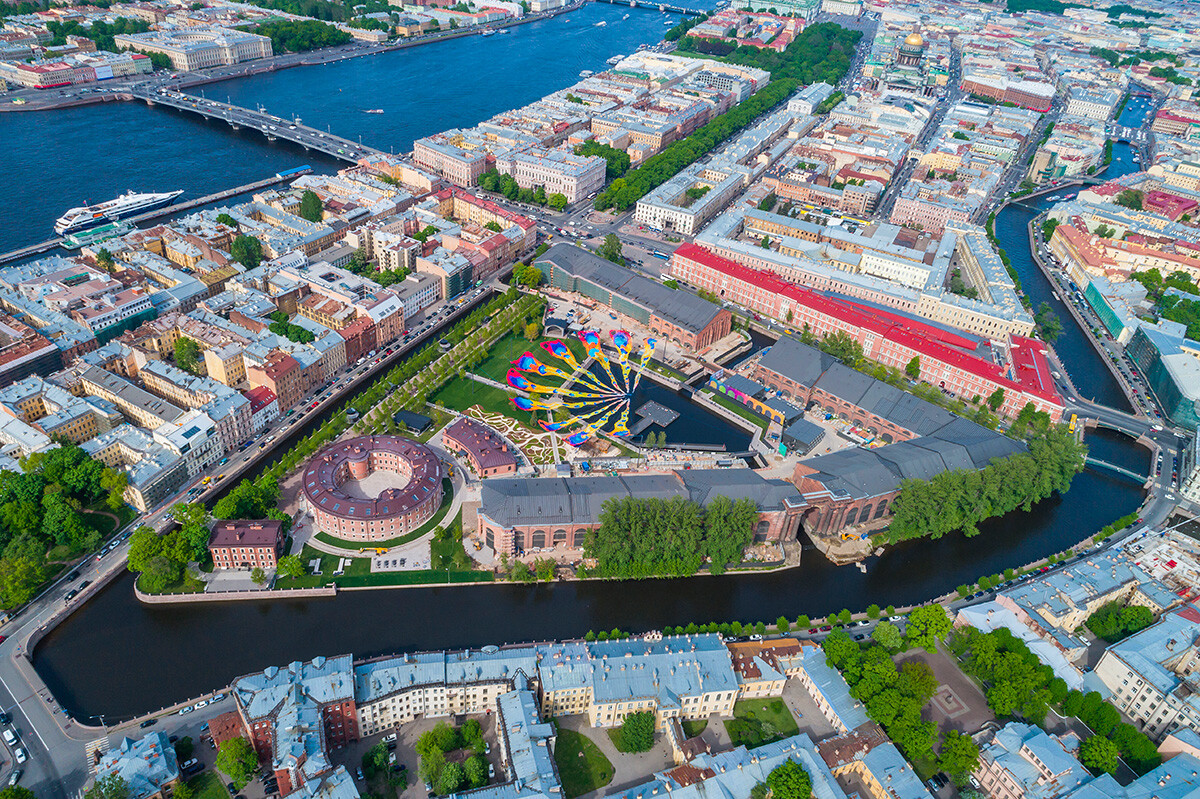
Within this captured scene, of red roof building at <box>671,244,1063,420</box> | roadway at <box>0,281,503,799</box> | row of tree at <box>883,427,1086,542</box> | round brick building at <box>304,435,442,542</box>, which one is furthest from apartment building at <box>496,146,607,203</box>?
row of tree at <box>883,427,1086,542</box>

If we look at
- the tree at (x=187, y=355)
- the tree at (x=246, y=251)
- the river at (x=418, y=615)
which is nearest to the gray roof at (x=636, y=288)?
the river at (x=418, y=615)

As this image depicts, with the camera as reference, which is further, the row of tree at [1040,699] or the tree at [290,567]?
the tree at [290,567]

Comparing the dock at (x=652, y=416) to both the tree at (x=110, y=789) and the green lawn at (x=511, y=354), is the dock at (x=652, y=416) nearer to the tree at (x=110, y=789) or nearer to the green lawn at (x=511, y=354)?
the green lawn at (x=511, y=354)

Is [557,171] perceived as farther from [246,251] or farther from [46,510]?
[46,510]

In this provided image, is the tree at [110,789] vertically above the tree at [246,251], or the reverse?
the tree at [246,251]

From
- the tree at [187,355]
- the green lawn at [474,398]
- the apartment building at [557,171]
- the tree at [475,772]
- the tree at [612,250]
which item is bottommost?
the tree at [475,772]

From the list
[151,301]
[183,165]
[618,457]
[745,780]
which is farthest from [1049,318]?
[183,165]

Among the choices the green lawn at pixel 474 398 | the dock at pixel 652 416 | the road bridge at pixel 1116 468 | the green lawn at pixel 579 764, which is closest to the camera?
the green lawn at pixel 579 764
